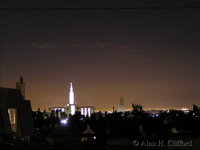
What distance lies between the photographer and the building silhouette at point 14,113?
72.2ft

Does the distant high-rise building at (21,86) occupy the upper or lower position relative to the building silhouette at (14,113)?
upper

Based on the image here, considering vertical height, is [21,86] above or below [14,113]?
above

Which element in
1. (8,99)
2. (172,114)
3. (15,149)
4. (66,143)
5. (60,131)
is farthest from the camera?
(172,114)

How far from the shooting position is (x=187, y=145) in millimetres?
22359

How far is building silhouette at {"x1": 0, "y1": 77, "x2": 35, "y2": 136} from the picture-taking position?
22.0m

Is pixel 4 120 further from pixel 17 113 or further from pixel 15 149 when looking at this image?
pixel 15 149

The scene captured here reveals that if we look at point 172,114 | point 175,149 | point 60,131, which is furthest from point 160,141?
point 172,114

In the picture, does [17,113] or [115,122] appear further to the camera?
[115,122]

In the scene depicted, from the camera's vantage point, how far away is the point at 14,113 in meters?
23.3

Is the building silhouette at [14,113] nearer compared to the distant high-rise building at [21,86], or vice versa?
the building silhouette at [14,113]

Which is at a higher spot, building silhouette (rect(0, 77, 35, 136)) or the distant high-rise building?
the distant high-rise building

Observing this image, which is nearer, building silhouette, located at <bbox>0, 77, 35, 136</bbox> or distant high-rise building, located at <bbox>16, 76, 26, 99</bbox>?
building silhouette, located at <bbox>0, 77, 35, 136</bbox>

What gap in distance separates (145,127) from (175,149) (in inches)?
428

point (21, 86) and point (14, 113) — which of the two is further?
point (21, 86)
